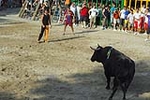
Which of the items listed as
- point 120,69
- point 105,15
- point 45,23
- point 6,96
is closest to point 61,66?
point 6,96

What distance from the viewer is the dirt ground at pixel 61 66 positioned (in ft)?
38.3

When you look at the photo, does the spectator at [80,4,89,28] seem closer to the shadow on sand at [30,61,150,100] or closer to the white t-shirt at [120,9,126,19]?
the white t-shirt at [120,9,126,19]

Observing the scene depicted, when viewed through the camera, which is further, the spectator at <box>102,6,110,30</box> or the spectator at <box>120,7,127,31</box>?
the spectator at <box>102,6,110,30</box>

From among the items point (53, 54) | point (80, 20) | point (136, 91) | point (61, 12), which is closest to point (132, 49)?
point (53, 54)

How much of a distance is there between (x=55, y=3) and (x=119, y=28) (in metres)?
6.94

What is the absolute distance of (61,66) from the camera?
14.9 meters

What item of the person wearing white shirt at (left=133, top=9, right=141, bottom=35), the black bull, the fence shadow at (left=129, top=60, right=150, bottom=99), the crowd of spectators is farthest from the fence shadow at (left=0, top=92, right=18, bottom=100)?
the person wearing white shirt at (left=133, top=9, right=141, bottom=35)

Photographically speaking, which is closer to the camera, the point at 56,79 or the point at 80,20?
the point at 56,79

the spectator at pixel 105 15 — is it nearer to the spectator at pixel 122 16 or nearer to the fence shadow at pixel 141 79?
the spectator at pixel 122 16

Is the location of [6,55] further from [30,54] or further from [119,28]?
[119,28]

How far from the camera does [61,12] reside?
29188 mm

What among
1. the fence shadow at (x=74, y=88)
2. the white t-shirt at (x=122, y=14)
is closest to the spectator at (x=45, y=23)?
the fence shadow at (x=74, y=88)

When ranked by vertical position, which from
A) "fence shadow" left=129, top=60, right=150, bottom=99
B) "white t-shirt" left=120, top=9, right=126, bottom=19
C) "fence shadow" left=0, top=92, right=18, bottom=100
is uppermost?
"white t-shirt" left=120, top=9, right=126, bottom=19

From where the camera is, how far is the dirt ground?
1168 cm
